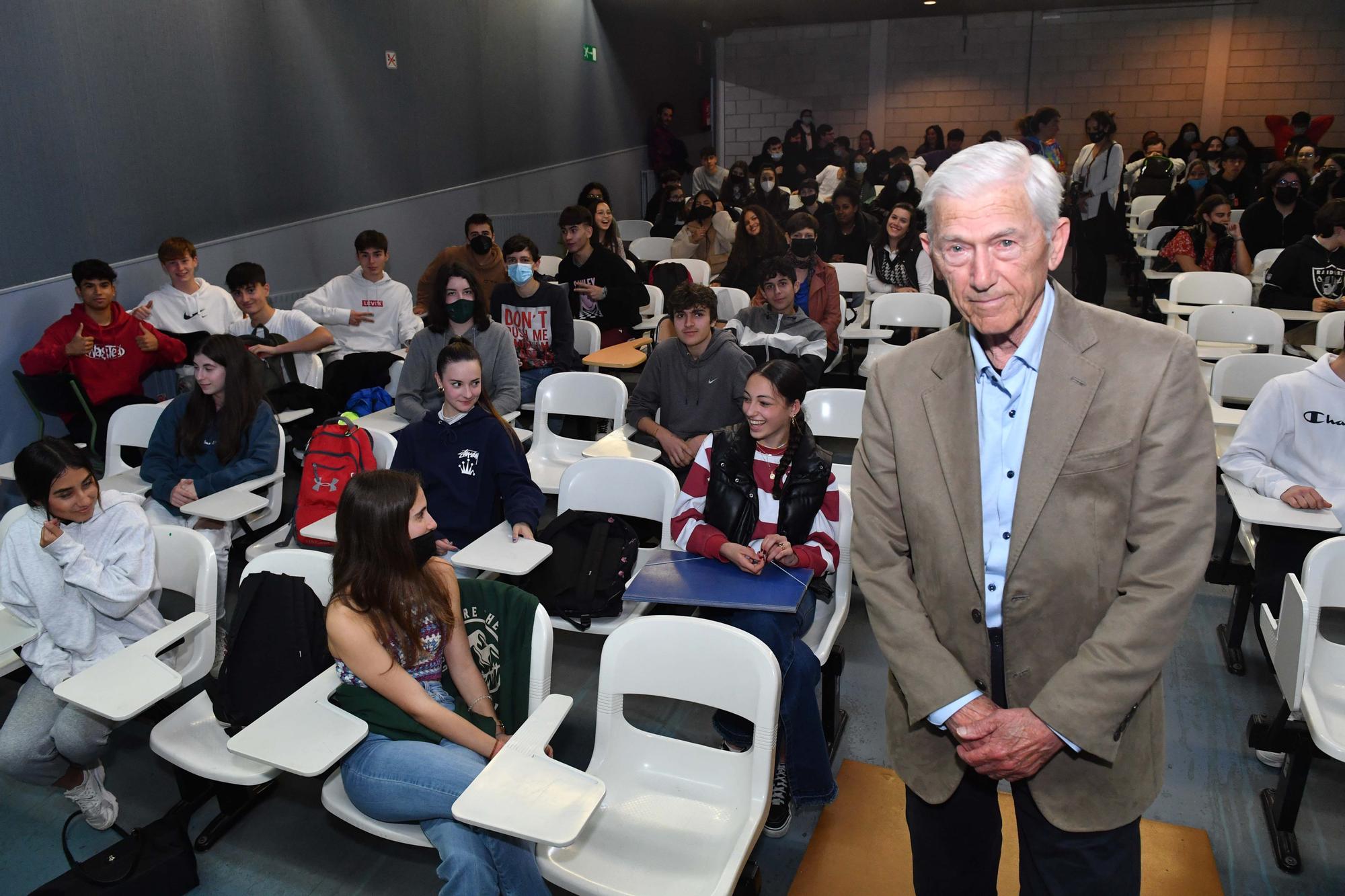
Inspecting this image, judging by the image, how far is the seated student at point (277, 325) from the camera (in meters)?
4.77

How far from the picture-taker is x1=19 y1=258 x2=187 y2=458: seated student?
457 centimetres

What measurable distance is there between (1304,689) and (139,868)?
280 centimetres

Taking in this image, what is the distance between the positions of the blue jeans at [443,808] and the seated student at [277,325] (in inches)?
121

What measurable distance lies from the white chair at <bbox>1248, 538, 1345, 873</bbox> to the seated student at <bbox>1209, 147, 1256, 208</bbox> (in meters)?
7.10

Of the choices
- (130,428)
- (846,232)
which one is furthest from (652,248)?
(130,428)

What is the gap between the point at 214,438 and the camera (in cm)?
358

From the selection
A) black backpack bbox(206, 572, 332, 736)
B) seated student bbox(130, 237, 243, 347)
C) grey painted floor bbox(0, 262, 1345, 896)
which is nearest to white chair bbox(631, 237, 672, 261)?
seated student bbox(130, 237, 243, 347)

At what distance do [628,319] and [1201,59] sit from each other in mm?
11921

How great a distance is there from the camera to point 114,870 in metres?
2.23

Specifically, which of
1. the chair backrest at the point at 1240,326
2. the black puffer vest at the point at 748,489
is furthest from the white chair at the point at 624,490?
the chair backrest at the point at 1240,326

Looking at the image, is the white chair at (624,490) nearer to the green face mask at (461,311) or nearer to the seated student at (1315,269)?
the green face mask at (461,311)

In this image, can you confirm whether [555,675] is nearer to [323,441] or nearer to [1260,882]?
[323,441]

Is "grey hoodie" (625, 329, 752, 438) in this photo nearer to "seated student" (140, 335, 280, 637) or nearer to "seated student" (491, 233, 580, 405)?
"seated student" (491, 233, 580, 405)

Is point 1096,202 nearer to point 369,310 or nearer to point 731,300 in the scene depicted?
point 731,300
